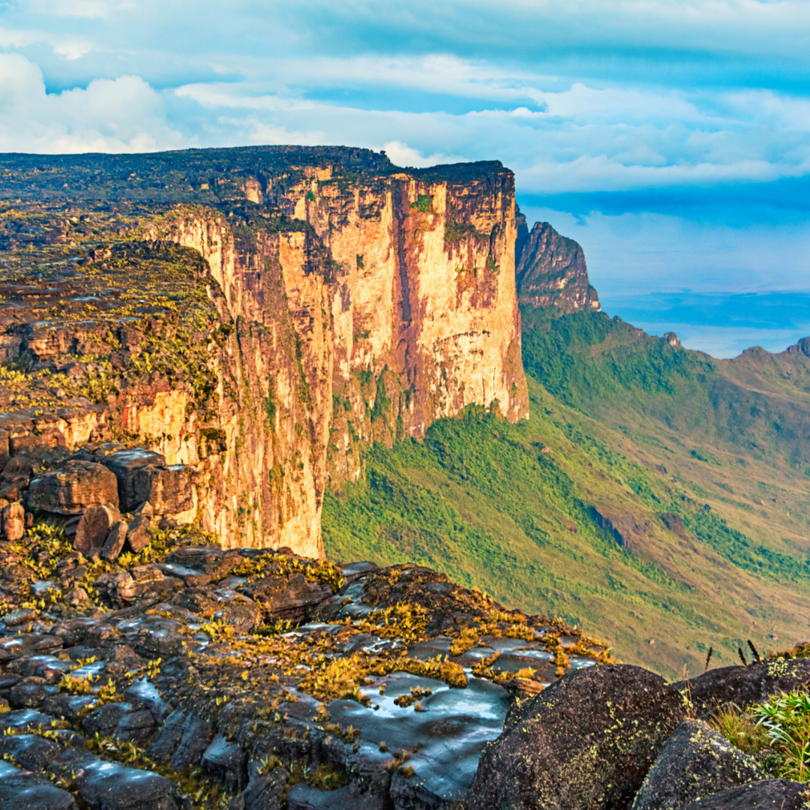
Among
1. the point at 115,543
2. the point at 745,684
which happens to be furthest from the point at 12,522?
the point at 745,684

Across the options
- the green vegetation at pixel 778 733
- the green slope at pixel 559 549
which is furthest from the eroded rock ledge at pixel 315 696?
the green slope at pixel 559 549

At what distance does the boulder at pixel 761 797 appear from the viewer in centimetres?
903

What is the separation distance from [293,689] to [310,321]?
107631 millimetres

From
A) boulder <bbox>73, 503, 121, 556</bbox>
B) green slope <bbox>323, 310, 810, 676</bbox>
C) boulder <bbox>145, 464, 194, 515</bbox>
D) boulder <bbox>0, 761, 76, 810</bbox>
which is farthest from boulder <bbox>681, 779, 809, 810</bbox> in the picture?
green slope <bbox>323, 310, 810, 676</bbox>

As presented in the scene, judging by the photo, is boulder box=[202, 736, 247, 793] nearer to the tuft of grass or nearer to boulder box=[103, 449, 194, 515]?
the tuft of grass

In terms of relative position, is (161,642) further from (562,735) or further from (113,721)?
(562,735)

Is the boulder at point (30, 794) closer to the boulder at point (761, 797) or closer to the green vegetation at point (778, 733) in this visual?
the boulder at point (761, 797)

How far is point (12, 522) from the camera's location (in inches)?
1126

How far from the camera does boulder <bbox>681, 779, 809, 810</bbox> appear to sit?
9.03 meters

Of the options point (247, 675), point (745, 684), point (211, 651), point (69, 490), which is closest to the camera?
point (745, 684)

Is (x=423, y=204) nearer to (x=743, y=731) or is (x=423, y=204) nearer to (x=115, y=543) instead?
(x=115, y=543)

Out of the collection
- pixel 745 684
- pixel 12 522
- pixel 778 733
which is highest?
pixel 778 733

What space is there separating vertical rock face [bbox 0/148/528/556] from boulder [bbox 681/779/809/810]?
29258 millimetres

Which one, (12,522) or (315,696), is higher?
(12,522)
